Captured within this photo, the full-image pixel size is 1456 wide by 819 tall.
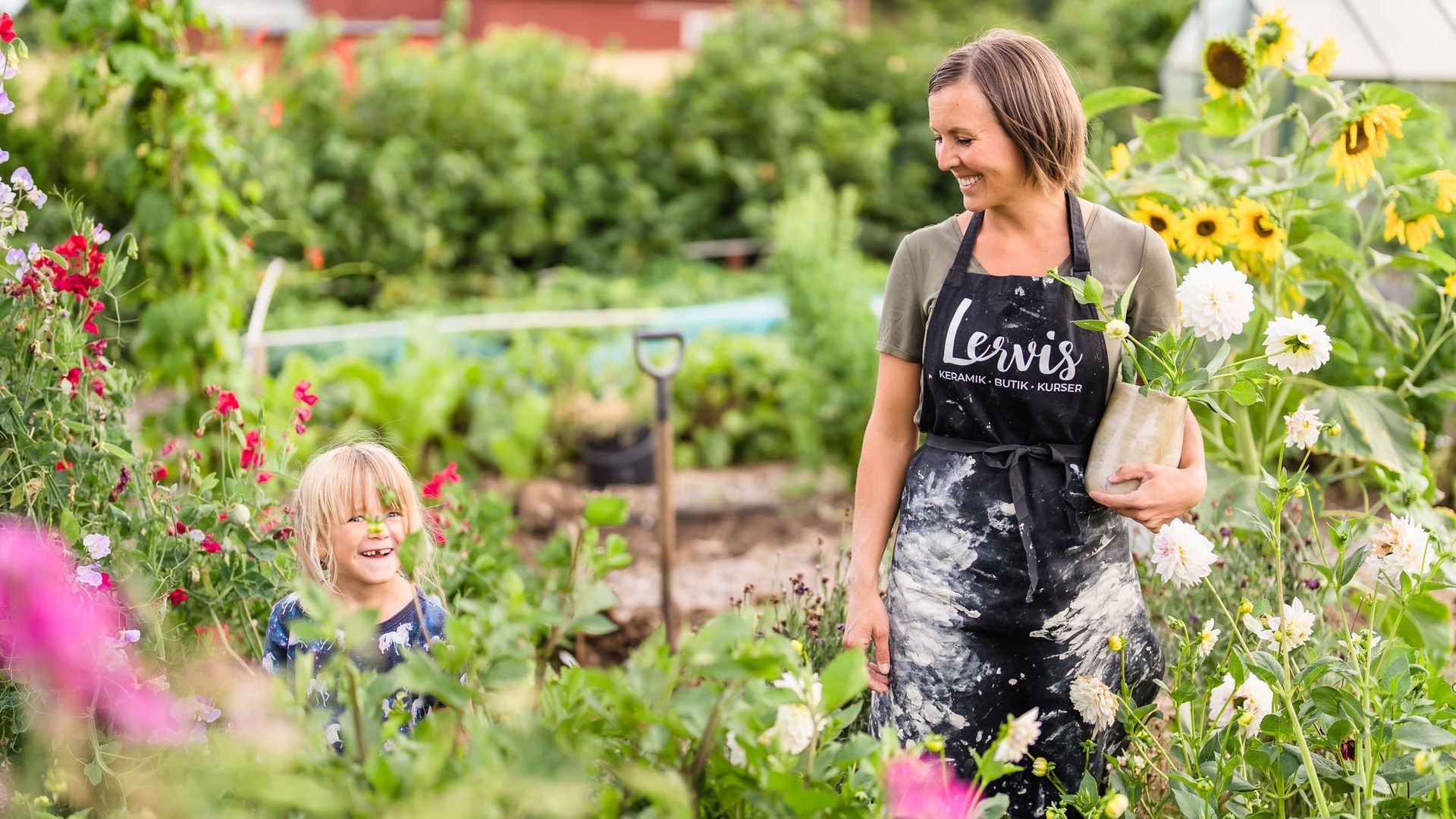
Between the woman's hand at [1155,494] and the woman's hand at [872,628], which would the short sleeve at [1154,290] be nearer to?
the woman's hand at [1155,494]

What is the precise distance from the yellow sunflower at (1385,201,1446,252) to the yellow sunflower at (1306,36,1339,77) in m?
0.36

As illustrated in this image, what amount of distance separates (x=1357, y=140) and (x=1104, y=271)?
3.52 ft

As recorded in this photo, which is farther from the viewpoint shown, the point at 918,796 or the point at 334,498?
the point at 334,498

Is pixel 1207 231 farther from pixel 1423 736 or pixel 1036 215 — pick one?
pixel 1423 736

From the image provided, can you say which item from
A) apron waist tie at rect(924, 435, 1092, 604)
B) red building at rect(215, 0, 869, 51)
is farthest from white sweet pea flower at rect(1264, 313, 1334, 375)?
red building at rect(215, 0, 869, 51)

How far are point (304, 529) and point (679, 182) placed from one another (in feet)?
27.0

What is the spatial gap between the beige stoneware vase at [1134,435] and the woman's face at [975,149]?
0.34m

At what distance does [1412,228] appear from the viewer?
2.54 metres

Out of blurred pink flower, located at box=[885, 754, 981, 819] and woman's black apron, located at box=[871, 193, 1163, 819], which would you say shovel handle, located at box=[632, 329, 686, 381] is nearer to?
woman's black apron, located at box=[871, 193, 1163, 819]

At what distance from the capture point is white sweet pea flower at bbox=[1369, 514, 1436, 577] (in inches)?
57.5

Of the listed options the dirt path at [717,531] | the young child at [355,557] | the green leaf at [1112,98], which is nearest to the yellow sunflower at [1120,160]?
the green leaf at [1112,98]

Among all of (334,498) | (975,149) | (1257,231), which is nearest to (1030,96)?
(975,149)

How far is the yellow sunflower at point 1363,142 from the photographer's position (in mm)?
2305

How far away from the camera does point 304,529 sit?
1.85m
